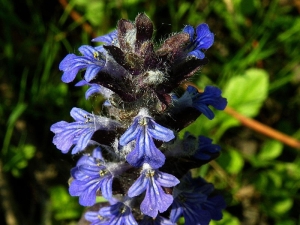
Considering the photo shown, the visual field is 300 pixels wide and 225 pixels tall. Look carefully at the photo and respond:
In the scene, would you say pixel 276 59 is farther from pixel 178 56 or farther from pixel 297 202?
pixel 178 56

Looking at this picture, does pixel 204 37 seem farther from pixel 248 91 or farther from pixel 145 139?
pixel 248 91

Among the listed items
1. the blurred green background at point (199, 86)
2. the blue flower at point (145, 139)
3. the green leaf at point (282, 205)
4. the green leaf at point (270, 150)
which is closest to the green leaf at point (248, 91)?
the blurred green background at point (199, 86)

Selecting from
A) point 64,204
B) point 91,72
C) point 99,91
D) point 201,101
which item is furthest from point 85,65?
point 64,204

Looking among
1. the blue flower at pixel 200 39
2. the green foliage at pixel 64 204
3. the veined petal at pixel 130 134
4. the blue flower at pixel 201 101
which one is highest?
the blue flower at pixel 200 39

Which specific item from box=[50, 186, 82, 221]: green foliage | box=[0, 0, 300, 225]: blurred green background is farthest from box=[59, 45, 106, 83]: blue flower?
box=[50, 186, 82, 221]: green foliage

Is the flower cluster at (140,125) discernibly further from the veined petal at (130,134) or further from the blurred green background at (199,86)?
the blurred green background at (199,86)

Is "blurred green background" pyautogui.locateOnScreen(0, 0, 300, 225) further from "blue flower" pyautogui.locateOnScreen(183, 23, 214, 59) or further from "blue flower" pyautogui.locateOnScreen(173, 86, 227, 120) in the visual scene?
"blue flower" pyautogui.locateOnScreen(183, 23, 214, 59)
